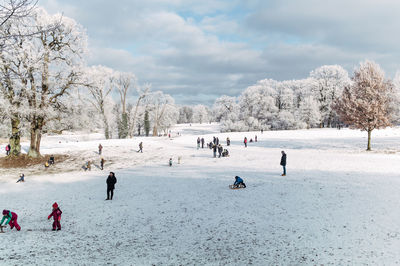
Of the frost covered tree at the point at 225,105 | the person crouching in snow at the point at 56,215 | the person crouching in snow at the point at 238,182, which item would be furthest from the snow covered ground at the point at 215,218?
the frost covered tree at the point at 225,105

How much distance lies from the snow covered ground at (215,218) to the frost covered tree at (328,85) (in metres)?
56.8

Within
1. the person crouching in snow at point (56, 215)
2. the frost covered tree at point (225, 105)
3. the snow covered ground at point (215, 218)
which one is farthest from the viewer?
the frost covered tree at point (225, 105)

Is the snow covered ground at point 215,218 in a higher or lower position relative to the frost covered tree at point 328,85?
lower

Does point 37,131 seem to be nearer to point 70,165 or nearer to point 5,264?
point 70,165

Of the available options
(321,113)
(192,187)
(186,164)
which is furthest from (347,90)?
(321,113)

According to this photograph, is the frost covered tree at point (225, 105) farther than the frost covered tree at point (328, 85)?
Yes

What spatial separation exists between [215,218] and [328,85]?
73.8 m

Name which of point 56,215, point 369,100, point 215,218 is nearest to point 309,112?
point 369,100

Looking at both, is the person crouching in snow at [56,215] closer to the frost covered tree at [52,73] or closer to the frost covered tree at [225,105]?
the frost covered tree at [52,73]

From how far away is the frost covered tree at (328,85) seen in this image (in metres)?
71.6

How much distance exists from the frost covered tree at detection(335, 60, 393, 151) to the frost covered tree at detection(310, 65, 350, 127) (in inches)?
1647

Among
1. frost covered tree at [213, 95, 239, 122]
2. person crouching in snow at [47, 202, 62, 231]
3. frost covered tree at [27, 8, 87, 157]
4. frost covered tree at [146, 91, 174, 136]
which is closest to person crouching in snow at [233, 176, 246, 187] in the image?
person crouching in snow at [47, 202, 62, 231]

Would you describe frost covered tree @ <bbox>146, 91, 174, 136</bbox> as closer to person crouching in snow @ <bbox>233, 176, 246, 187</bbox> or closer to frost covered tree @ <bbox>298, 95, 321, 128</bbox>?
frost covered tree @ <bbox>298, 95, 321, 128</bbox>

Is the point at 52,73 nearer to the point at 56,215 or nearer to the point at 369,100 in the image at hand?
the point at 56,215
